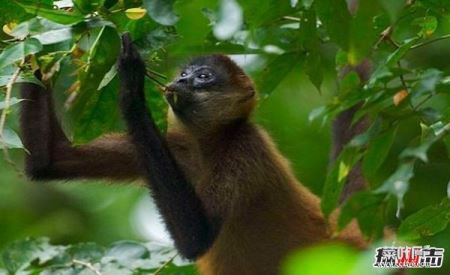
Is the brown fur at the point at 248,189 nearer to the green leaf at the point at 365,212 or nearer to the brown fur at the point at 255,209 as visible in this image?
the brown fur at the point at 255,209

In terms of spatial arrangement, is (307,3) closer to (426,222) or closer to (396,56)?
(396,56)

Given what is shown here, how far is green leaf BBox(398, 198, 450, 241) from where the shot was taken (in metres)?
4.92

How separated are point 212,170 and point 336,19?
7.68 ft

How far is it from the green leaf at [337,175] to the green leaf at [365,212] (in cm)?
26

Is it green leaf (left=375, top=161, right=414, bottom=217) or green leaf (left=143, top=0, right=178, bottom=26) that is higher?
green leaf (left=375, top=161, right=414, bottom=217)

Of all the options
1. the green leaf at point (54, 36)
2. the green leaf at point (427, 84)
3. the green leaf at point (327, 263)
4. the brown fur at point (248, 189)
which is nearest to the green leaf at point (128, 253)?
the brown fur at point (248, 189)

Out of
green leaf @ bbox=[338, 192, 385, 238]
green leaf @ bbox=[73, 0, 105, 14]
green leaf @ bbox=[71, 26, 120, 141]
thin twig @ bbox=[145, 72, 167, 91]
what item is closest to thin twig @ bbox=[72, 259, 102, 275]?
green leaf @ bbox=[71, 26, 120, 141]

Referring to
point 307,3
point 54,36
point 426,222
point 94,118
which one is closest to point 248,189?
point 94,118

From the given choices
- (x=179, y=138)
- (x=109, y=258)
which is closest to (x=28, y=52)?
(x=109, y=258)

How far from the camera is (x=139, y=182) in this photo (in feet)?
23.5

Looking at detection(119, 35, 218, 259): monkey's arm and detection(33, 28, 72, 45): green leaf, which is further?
detection(119, 35, 218, 259): monkey's arm

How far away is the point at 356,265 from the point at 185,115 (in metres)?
4.32

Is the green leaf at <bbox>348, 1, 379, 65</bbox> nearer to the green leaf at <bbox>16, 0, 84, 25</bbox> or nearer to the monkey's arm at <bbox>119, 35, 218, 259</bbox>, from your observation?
the green leaf at <bbox>16, 0, 84, 25</bbox>

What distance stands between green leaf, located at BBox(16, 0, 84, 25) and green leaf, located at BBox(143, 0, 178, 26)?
40cm
